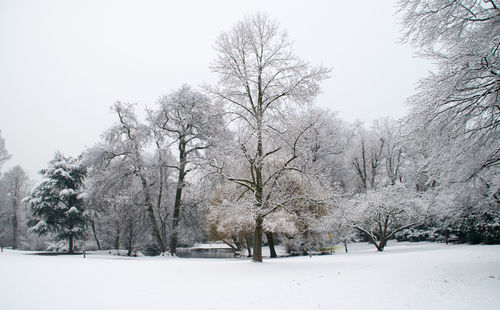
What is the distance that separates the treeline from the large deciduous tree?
5 centimetres

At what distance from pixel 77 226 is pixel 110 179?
773 cm

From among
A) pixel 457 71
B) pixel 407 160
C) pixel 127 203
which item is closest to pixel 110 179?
pixel 127 203

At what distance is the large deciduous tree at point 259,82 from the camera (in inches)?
526

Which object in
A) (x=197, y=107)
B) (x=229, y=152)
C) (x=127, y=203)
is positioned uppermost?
(x=197, y=107)

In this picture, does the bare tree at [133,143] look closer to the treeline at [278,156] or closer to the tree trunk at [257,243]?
the treeline at [278,156]

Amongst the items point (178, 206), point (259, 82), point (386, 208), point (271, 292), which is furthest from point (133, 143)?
point (386, 208)

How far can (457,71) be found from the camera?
7148 millimetres

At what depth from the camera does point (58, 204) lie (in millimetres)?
25547

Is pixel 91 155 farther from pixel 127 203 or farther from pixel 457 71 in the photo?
pixel 457 71

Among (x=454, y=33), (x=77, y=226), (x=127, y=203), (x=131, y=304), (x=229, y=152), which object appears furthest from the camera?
(x=77, y=226)

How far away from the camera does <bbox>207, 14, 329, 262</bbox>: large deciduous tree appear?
43.9 ft

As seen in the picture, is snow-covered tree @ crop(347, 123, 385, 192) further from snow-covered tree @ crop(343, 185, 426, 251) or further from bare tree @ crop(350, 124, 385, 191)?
snow-covered tree @ crop(343, 185, 426, 251)

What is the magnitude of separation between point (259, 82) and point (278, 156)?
214 inches

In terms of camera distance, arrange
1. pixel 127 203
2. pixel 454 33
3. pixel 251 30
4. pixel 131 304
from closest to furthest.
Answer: pixel 131 304, pixel 454 33, pixel 251 30, pixel 127 203
